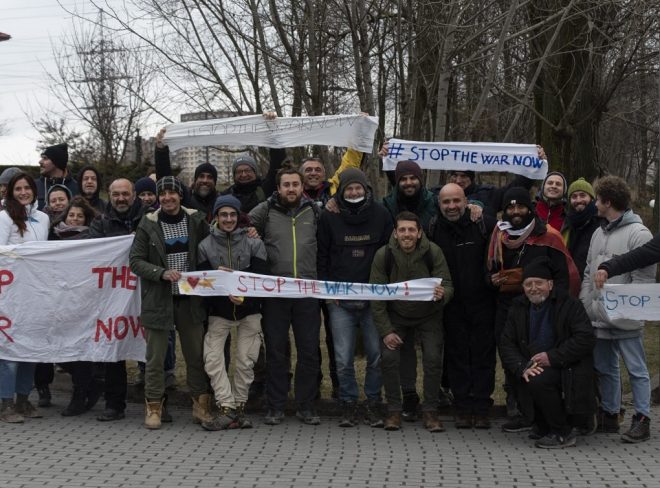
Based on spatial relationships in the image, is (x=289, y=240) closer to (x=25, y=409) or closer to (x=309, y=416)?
(x=309, y=416)

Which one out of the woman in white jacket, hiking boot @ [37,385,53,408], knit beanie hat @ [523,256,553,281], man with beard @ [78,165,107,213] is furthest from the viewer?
man with beard @ [78,165,107,213]

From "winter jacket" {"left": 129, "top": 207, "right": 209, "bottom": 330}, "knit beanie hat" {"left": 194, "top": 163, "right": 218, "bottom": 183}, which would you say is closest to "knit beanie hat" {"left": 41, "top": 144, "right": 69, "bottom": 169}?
"knit beanie hat" {"left": 194, "top": 163, "right": 218, "bottom": 183}

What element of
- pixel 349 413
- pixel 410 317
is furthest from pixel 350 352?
pixel 410 317

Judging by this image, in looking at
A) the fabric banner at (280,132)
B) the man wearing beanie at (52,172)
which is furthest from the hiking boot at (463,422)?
the man wearing beanie at (52,172)

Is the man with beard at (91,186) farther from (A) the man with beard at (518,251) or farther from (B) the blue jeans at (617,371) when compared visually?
(B) the blue jeans at (617,371)

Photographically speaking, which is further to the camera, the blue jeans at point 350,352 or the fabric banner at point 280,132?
the fabric banner at point 280,132

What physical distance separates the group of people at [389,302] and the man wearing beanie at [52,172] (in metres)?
1.72

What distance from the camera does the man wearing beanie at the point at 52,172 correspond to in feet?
32.9

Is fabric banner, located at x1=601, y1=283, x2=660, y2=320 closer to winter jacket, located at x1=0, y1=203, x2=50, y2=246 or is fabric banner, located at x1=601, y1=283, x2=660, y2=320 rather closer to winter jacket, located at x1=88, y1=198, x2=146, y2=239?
winter jacket, located at x1=88, y1=198, x2=146, y2=239

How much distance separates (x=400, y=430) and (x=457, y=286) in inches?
51.2

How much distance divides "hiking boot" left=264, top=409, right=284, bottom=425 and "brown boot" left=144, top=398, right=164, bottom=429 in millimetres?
915

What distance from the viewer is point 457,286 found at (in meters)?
7.85

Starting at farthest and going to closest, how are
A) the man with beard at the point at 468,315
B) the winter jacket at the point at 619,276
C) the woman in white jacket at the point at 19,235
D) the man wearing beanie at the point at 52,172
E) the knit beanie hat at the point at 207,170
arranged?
the man wearing beanie at the point at 52,172 < the knit beanie hat at the point at 207,170 < the woman in white jacket at the point at 19,235 < the man with beard at the point at 468,315 < the winter jacket at the point at 619,276

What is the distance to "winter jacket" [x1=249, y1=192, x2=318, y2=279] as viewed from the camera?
7.99m
